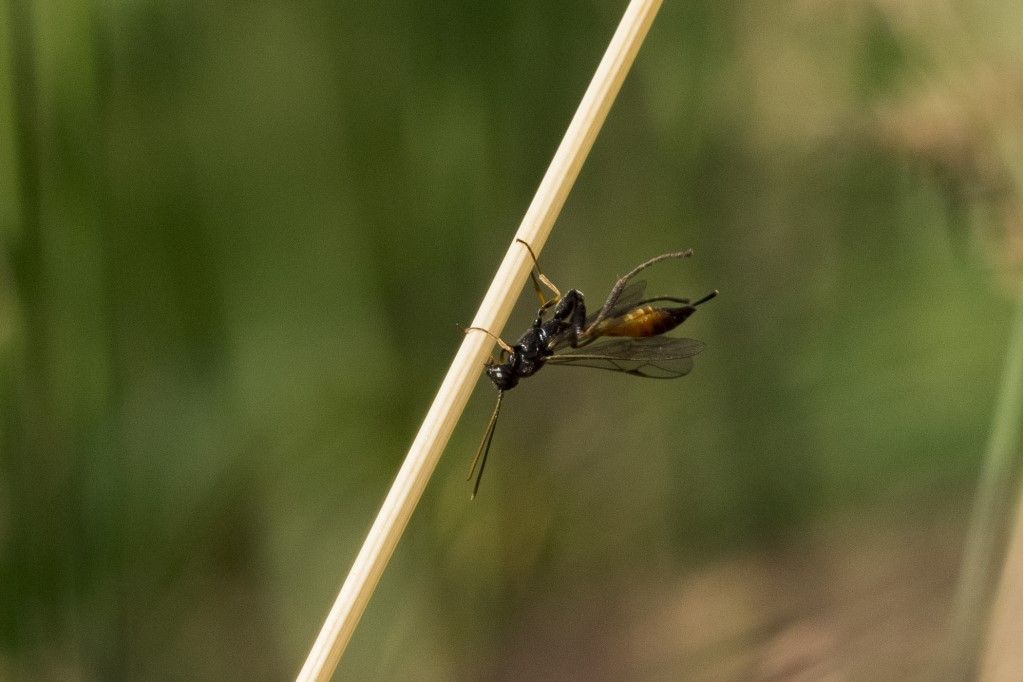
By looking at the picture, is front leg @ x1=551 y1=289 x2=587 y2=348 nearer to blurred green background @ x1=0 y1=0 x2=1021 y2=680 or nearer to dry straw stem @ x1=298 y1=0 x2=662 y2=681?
blurred green background @ x1=0 y1=0 x2=1021 y2=680

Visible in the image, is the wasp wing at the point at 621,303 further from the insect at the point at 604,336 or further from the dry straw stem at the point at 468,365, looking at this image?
the dry straw stem at the point at 468,365

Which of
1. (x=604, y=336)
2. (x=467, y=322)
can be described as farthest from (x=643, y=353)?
(x=467, y=322)

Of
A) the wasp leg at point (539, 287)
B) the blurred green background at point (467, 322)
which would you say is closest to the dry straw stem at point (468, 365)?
the wasp leg at point (539, 287)

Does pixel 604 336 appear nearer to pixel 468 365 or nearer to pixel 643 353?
pixel 643 353

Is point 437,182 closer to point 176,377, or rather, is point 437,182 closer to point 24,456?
point 176,377

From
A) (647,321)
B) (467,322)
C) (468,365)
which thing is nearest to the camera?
(468,365)

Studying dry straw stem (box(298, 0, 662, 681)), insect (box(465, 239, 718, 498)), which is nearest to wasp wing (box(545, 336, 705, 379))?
insect (box(465, 239, 718, 498))

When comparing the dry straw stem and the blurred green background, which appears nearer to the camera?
the dry straw stem
